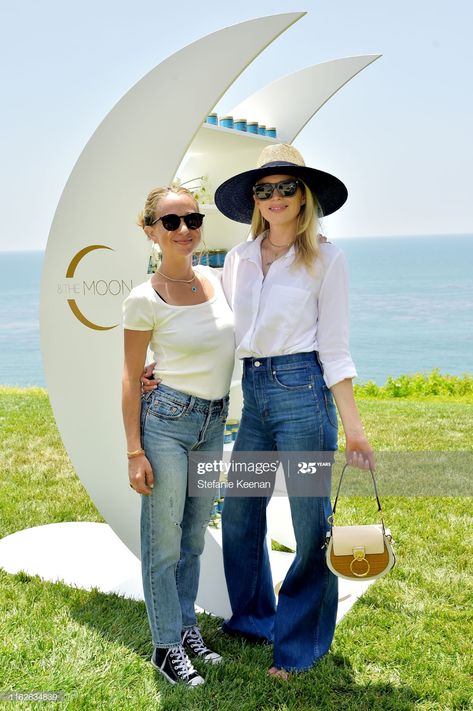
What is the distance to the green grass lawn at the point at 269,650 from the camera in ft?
8.84

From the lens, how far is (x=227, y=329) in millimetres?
2566

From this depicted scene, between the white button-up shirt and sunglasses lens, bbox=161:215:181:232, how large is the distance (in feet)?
1.14

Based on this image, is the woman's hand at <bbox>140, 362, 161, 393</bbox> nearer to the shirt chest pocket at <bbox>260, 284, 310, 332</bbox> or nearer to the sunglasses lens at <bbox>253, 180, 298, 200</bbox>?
the shirt chest pocket at <bbox>260, 284, 310, 332</bbox>

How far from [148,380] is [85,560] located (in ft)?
5.66

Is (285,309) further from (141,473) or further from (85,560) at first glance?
(85,560)

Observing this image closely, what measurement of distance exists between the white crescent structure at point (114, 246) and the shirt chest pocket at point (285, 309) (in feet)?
2.70

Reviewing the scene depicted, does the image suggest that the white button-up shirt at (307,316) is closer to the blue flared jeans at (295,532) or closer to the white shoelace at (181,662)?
the blue flared jeans at (295,532)

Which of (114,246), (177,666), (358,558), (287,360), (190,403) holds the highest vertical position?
(114,246)

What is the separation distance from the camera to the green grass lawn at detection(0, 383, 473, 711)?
2.69m

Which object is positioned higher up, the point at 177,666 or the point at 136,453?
the point at 136,453

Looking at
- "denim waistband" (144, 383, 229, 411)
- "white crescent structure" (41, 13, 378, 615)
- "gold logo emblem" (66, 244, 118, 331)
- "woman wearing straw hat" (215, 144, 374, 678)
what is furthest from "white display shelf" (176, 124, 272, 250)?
"denim waistband" (144, 383, 229, 411)

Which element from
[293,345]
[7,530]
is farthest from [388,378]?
[293,345]

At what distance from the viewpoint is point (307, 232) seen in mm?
2529

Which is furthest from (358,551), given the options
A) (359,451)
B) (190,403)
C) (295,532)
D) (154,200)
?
(154,200)
